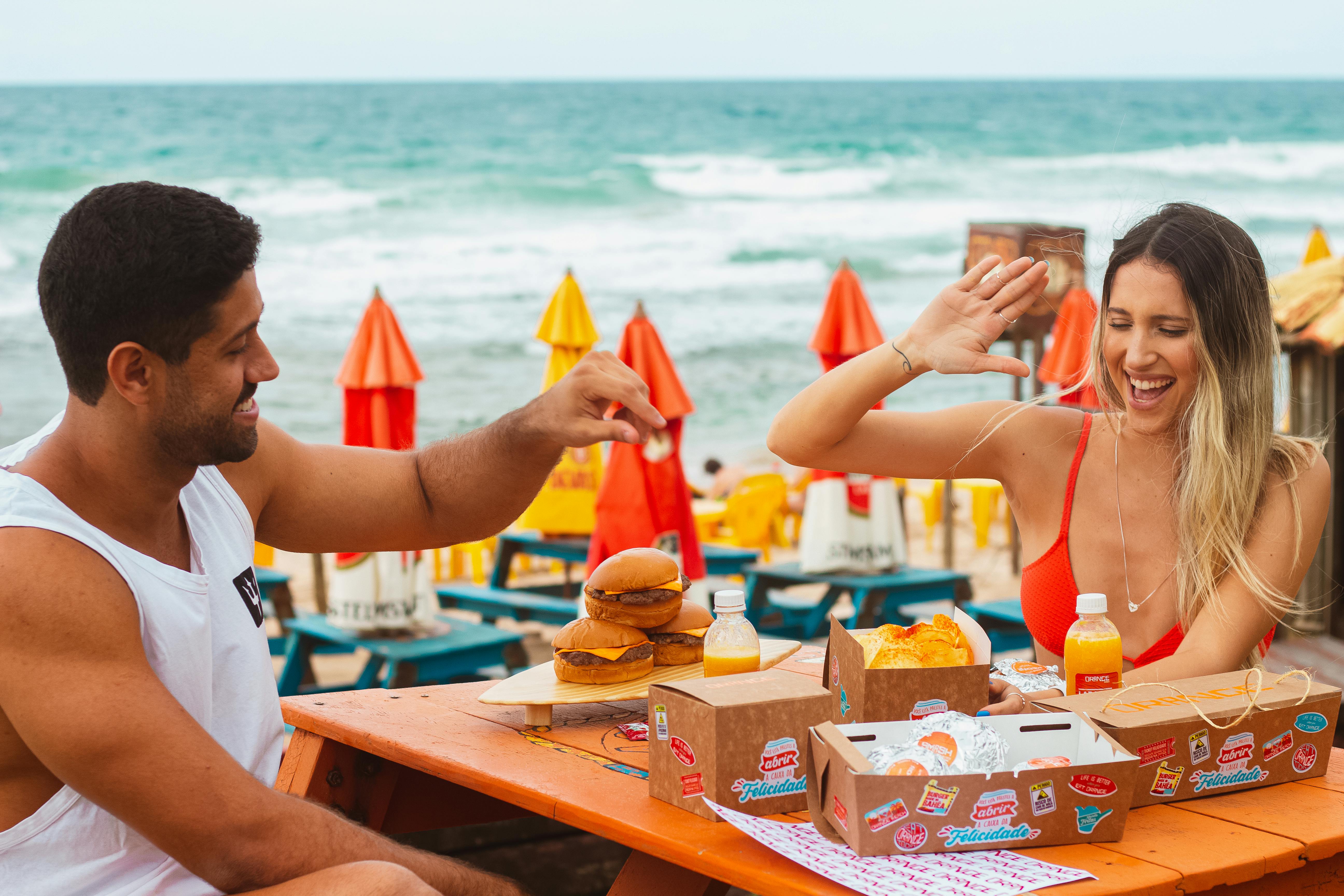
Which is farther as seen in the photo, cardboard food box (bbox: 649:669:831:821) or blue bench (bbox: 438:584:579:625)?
blue bench (bbox: 438:584:579:625)

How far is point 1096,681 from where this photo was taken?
2068mm

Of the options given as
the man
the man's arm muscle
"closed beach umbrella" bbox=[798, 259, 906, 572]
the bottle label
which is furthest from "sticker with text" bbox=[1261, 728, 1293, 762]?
"closed beach umbrella" bbox=[798, 259, 906, 572]

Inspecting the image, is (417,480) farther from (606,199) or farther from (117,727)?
(606,199)

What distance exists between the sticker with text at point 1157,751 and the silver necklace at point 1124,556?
0.88 m

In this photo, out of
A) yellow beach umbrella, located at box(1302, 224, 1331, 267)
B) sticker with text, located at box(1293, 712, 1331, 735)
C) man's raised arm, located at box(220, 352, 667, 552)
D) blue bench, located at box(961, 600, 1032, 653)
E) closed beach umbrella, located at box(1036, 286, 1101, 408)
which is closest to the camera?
sticker with text, located at box(1293, 712, 1331, 735)

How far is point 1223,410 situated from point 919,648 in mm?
1050

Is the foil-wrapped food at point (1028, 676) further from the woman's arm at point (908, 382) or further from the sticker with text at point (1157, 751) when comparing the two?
the woman's arm at point (908, 382)

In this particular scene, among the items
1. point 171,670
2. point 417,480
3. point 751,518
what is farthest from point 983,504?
point 171,670

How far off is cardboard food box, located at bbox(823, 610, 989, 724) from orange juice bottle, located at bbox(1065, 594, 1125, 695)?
274 mm

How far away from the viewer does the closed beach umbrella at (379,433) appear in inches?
192

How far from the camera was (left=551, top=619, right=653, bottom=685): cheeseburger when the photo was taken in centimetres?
231

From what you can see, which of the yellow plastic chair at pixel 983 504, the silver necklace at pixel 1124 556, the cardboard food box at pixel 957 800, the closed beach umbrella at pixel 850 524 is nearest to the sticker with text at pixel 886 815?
the cardboard food box at pixel 957 800

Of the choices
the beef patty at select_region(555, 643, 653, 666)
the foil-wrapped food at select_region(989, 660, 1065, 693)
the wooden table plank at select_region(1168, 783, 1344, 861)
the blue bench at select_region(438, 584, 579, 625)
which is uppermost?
the beef patty at select_region(555, 643, 653, 666)

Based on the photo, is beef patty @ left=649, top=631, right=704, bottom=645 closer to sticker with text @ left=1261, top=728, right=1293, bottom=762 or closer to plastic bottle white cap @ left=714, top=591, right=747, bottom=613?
plastic bottle white cap @ left=714, top=591, right=747, bottom=613
